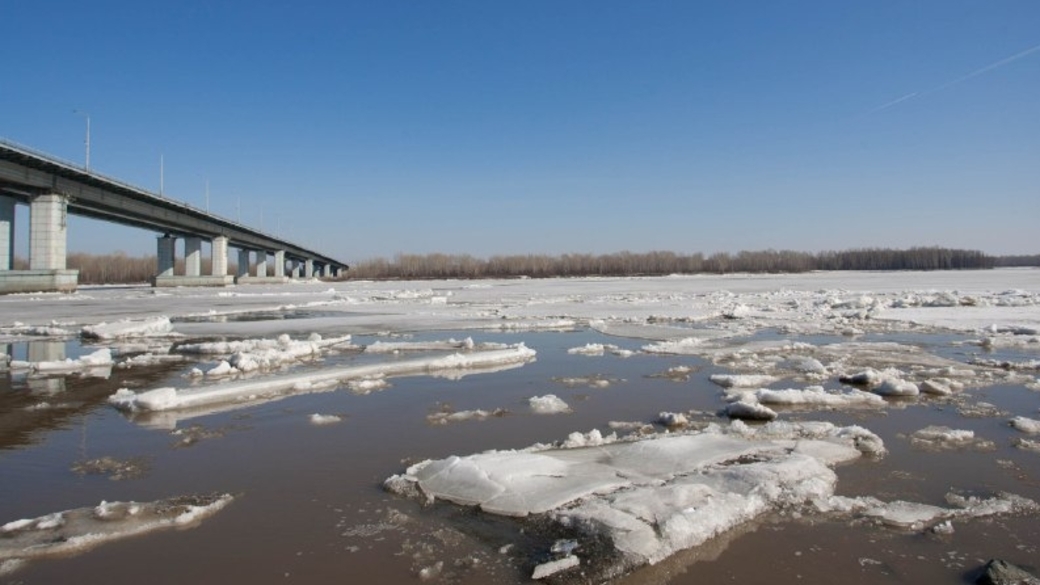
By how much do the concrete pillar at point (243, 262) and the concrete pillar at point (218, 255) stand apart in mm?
15587

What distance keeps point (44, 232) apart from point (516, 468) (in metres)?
42.7

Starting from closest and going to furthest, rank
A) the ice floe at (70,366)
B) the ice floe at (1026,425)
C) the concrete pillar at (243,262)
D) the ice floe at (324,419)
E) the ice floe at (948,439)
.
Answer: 1. the ice floe at (948,439)
2. the ice floe at (1026,425)
3. the ice floe at (324,419)
4. the ice floe at (70,366)
5. the concrete pillar at (243,262)

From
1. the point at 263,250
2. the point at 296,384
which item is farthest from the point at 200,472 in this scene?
the point at 263,250

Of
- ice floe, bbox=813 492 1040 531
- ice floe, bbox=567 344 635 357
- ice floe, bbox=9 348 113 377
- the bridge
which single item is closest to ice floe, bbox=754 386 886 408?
ice floe, bbox=813 492 1040 531

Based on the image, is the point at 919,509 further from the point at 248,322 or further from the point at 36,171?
the point at 36,171

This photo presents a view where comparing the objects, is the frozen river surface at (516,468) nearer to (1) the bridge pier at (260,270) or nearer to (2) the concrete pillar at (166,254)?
(2) the concrete pillar at (166,254)

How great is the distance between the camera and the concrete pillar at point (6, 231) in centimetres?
3541

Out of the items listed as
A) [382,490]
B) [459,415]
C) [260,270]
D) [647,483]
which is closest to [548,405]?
[459,415]

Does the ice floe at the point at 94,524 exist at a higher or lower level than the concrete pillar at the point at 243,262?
lower

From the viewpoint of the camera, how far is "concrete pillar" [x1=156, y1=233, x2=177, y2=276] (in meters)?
57.9

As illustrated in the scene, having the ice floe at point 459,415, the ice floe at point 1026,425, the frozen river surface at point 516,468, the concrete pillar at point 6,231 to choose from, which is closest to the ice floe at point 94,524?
the frozen river surface at point 516,468

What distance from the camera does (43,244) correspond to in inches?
1405

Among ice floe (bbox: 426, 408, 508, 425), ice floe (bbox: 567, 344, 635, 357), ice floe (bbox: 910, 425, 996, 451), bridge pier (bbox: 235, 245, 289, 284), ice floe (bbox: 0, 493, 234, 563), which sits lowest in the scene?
ice floe (bbox: 0, 493, 234, 563)

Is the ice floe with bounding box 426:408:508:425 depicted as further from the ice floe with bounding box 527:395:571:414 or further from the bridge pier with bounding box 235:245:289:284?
the bridge pier with bounding box 235:245:289:284
